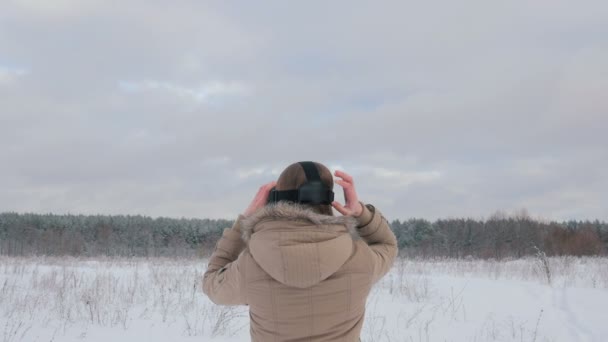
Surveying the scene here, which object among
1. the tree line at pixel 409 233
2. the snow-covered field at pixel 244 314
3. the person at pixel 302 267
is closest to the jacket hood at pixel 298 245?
the person at pixel 302 267

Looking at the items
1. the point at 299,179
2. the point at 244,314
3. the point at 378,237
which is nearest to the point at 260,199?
the point at 299,179

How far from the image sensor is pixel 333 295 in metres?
1.76

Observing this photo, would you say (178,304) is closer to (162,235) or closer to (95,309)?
(95,309)

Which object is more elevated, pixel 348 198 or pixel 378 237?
pixel 348 198

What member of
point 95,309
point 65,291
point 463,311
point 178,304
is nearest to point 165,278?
→ point 65,291

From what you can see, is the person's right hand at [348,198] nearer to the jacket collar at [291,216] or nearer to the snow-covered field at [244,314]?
the jacket collar at [291,216]

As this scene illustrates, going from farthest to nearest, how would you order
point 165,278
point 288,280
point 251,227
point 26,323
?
point 165,278
point 26,323
point 251,227
point 288,280

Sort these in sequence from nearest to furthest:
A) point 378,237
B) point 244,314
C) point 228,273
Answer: point 228,273 → point 378,237 → point 244,314

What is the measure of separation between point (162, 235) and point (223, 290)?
6049 cm

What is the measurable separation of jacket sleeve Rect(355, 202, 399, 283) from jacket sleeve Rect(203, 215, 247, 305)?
50 centimetres

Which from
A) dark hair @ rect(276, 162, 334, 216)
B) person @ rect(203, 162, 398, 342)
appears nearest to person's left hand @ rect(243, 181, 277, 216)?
person @ rect(203, 162, 398, 342)

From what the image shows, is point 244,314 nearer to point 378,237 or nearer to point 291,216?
point 378,237

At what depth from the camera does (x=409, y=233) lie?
189ft

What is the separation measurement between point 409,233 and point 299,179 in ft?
190
